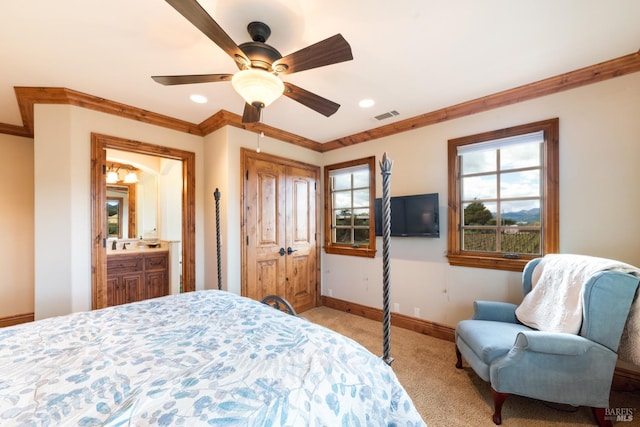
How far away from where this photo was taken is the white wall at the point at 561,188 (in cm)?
204

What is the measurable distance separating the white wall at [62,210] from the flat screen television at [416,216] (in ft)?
11.0

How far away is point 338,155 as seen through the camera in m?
4.00

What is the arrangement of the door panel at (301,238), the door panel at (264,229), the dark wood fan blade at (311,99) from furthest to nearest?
the door panel at (301,238), the door panel at (264,229), the dark wood fan blade at (311,99)

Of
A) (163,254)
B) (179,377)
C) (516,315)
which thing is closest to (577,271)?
(516,315)

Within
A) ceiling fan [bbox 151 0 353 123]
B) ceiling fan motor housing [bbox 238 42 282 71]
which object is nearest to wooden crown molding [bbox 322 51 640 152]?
ceiling fan [bbox 151 0 353 123]

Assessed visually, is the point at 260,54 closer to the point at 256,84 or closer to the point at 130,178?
the point at 256,84

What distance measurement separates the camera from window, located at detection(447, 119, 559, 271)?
236 centimetres

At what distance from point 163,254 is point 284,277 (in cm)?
195

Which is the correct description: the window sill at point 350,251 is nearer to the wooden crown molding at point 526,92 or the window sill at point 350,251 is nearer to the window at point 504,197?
the window at point 504,197

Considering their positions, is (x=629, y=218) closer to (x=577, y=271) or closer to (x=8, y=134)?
(x=577, y=271)

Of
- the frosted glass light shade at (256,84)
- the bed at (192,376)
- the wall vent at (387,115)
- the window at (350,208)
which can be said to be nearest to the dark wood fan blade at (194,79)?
the frosted glass light shade at (256,84)

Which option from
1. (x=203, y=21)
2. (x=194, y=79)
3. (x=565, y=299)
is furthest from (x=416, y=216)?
(x=203, y=21)

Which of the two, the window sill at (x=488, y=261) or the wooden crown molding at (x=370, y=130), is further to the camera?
the window sill at (x=488, y=261)

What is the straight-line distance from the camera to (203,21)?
3.92 ft
